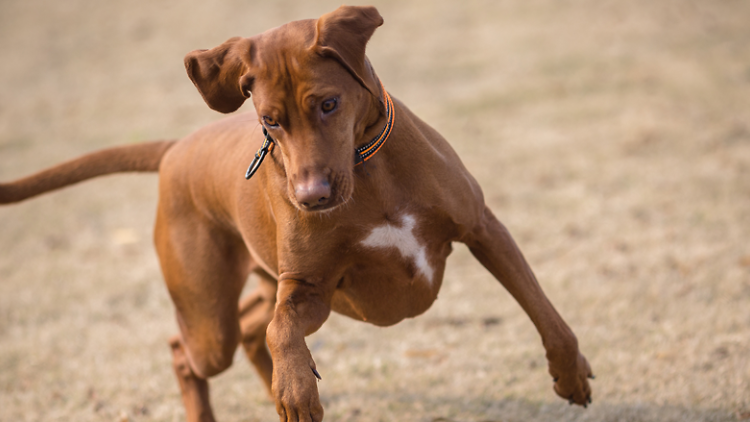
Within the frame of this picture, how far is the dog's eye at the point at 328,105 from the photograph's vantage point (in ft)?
7.64

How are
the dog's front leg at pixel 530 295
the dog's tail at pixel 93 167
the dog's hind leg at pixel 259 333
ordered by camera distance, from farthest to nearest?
the dog's hind leg at pixel 259 333 < the dog's tail at pixel 93 167 < the dog's front leg at pixel 530 295

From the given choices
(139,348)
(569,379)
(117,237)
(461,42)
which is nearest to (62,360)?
(139,348)

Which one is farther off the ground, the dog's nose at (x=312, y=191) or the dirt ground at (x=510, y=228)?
the dog's nose at (x=312, y=191)

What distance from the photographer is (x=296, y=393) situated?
2.52 metres

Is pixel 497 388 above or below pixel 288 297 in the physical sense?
below

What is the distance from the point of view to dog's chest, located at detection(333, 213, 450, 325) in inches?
111

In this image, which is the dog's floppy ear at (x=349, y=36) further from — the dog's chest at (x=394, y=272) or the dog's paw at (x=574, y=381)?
the dog's paw at (x=574, y=381)

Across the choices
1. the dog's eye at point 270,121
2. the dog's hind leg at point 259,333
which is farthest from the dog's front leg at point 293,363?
the dog's hind leg at point 259,333

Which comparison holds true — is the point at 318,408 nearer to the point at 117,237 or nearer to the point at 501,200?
the point at 501,200

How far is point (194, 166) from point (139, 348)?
8.08 feet

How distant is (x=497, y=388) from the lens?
4223 millimetres

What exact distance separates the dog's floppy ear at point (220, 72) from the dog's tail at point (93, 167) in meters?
1.53

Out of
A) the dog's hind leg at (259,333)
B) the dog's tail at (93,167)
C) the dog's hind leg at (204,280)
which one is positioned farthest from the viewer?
the dog's hind leg at (259,333)

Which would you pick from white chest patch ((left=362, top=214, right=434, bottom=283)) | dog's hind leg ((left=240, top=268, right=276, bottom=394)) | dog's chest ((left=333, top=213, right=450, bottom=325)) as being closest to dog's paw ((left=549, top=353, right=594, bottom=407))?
dog's chest ((left=333, top=213, right=450, bottom=325))
